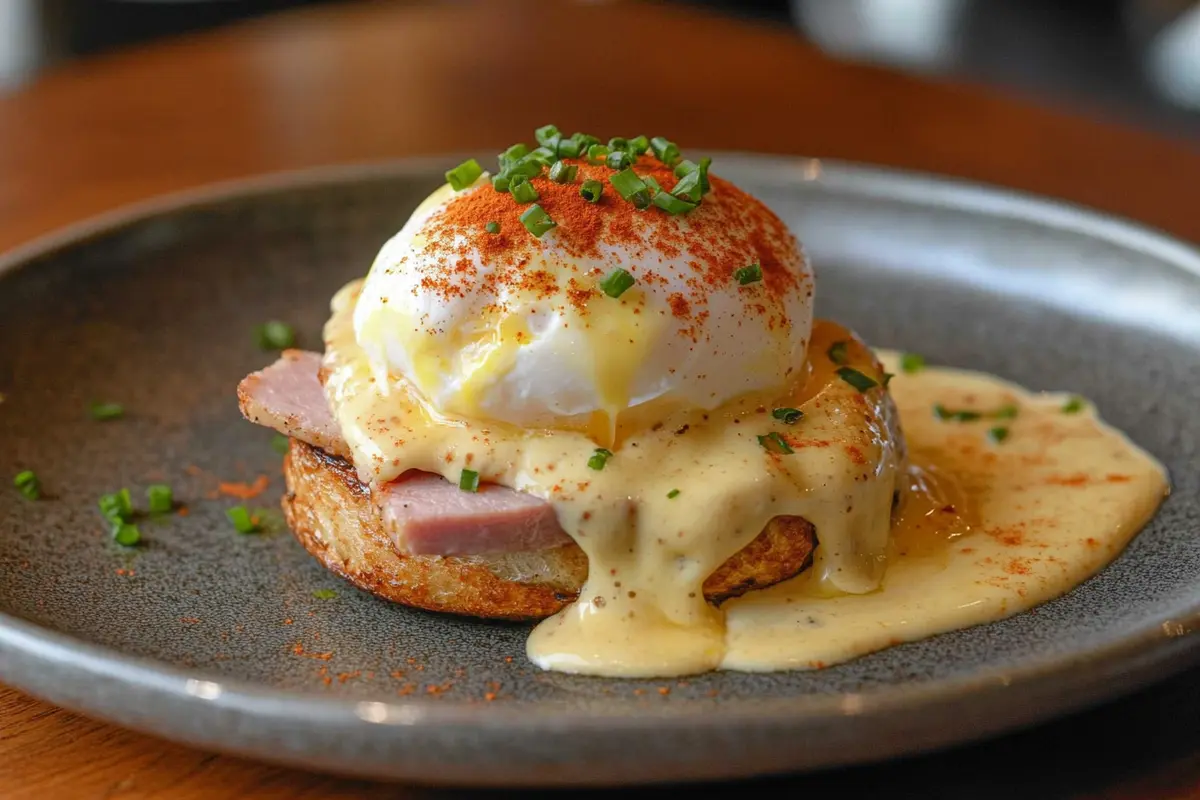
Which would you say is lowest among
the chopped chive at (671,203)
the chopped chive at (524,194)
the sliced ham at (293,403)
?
the sliced ham at (293,403)

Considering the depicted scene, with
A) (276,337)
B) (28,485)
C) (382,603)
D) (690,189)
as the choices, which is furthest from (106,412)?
(690,189)

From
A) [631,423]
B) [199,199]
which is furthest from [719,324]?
[199,199]

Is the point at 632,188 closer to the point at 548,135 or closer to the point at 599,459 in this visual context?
the point at 548,135

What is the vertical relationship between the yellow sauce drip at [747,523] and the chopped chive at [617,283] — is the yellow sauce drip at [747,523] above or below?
below

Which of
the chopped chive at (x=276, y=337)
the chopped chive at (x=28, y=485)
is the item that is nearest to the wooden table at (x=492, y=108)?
the chopped chive at (x=276, y=337)

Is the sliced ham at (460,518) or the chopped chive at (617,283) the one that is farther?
the chopped chive at (617,283)

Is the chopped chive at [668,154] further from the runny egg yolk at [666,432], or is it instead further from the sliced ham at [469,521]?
the sliced ham at [469,521]

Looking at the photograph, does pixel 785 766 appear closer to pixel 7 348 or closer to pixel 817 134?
pixel 7 348
